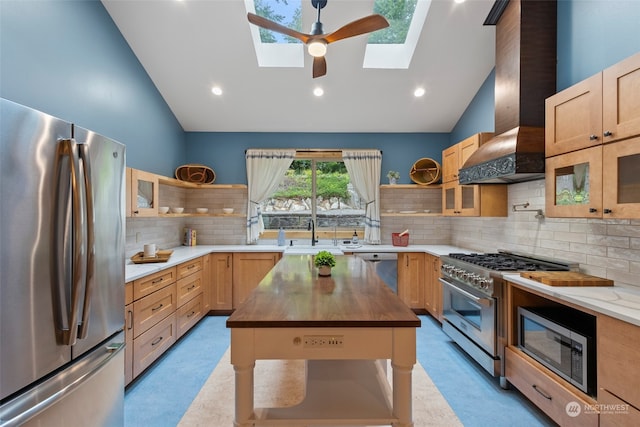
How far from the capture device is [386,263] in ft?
13.0

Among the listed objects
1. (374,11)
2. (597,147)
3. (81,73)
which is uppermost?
(374,11)

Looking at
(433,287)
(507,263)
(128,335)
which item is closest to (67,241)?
(128,335)

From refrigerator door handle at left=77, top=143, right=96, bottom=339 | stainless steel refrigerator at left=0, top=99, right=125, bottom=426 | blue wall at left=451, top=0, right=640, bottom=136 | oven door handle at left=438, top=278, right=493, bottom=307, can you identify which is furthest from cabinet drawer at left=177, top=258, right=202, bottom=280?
blue wall at left=451, top=0, right=640, bottom=136

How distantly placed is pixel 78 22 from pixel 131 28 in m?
0.65

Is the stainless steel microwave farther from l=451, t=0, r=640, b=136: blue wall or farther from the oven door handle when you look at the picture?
l=451, t=0, r=640, b=136: blue wall

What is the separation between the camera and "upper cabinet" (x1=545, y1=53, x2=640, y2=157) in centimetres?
158

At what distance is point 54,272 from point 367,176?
390cm

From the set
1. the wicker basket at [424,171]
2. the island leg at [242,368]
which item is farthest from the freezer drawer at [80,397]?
the wicker basket at [424,171]

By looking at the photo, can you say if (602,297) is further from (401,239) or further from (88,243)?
(88,243)

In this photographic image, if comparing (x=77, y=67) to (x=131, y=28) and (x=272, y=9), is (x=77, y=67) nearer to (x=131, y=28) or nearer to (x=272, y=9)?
(x=131, y=28)

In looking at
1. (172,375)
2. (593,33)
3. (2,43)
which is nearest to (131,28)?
(2,43)

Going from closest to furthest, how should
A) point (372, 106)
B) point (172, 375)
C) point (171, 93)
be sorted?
point (172, 375) < point (171, 93) < point (372, 106)

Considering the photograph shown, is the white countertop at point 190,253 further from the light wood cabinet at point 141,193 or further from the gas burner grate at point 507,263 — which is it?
the gas burner grate at point 507,263

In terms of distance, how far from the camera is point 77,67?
254cm
